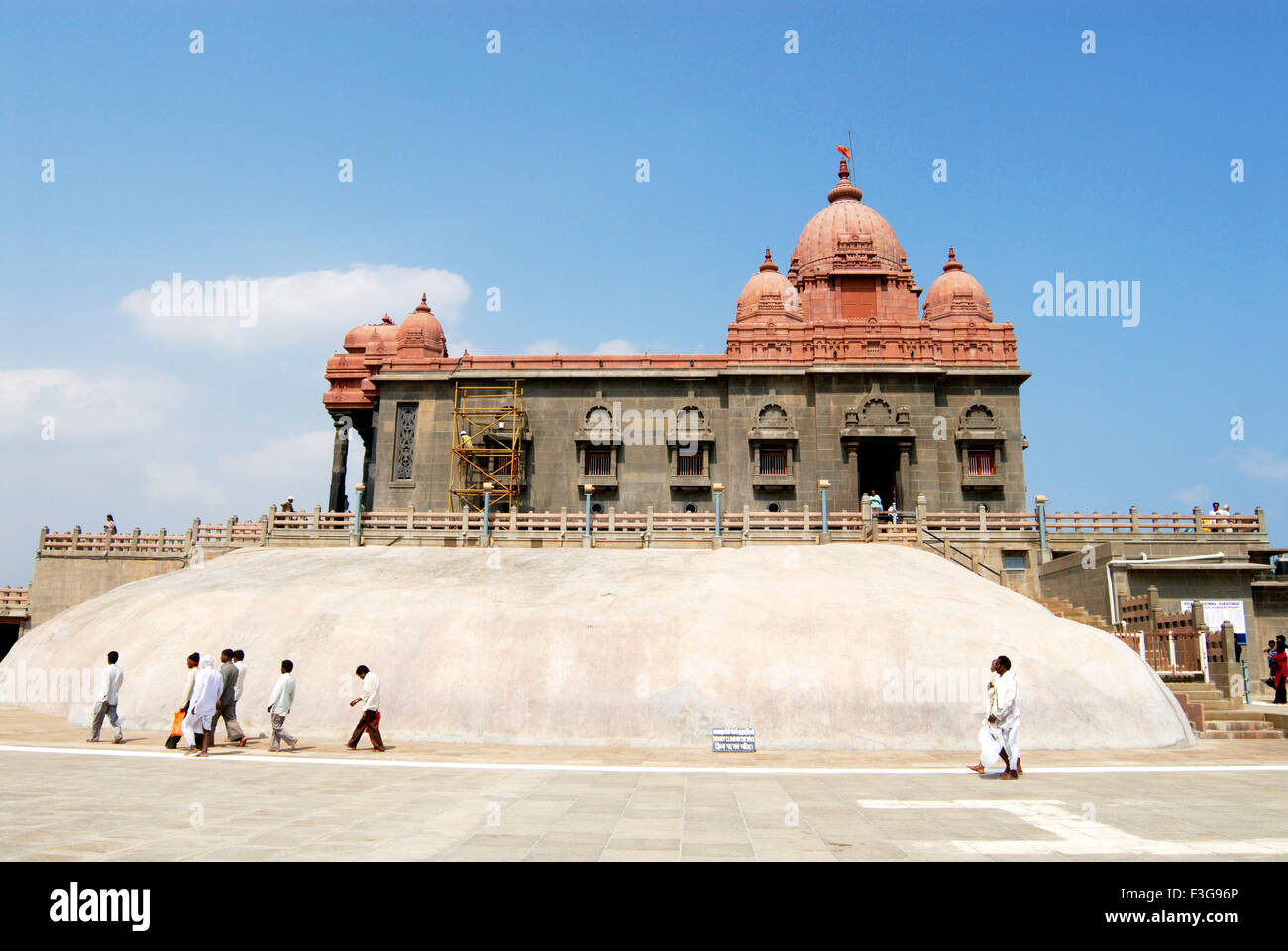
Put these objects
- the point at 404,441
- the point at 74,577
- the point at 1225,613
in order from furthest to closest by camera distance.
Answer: the point at 404,441
the point at 74,577
the point at 1225,613

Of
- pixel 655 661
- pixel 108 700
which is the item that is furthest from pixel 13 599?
pixel 655 661

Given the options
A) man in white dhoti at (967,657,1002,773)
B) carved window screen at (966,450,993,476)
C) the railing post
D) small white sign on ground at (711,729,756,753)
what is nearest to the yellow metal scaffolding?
carved window screen at (966,450,993,476)

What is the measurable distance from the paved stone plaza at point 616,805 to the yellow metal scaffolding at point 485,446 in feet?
→ 77.1

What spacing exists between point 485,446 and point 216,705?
24684 mm

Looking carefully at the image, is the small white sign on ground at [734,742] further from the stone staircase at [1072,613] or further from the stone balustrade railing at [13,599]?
the stone balustrade railing at [13,599]

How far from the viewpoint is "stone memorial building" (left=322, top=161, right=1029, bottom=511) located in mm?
36688

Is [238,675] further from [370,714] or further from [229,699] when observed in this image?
[370,714]

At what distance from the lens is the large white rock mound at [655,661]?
15336 mm

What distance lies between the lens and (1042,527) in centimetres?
2833

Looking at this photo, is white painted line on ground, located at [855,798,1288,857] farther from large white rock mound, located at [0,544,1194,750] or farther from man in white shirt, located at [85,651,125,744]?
man in white shirt, located at [85,651,125,744]

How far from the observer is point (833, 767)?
12.8 meters

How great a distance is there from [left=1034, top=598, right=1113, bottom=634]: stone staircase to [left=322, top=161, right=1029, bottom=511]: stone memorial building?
36.9 ft

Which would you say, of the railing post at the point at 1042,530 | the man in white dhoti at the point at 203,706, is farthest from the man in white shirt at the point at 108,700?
the railing post at the point at 1042,530
